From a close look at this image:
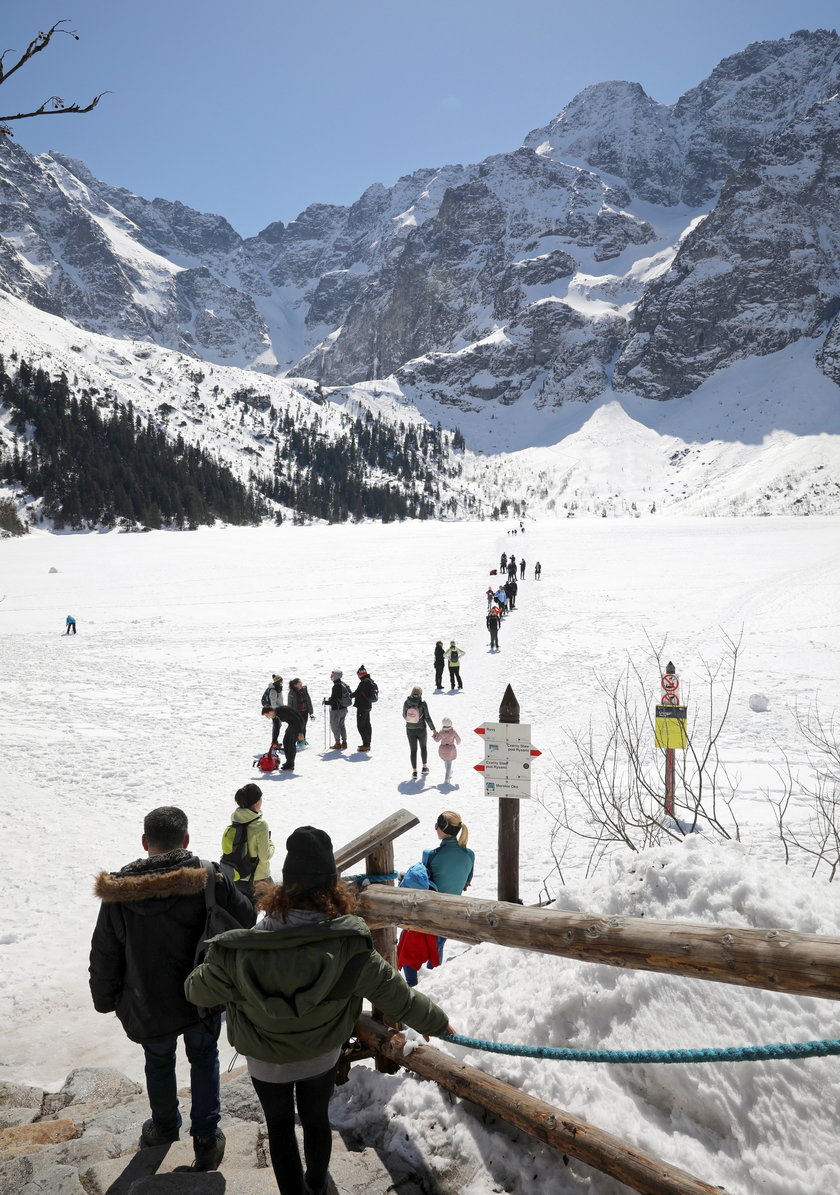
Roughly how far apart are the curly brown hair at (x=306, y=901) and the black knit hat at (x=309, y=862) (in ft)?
0.08

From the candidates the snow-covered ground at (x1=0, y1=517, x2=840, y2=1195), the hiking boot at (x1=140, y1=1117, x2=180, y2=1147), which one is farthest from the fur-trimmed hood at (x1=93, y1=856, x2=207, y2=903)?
the snow-covered ground at (x1=0, y1=517, x2=840, y2=1195)

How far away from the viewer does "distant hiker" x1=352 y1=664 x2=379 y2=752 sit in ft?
40.4

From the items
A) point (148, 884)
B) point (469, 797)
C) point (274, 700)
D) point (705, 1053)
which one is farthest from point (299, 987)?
point (274, 700)

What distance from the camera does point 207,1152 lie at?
3129 mm

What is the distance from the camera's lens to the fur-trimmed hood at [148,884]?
3.07 m

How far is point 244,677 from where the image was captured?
17297 mm

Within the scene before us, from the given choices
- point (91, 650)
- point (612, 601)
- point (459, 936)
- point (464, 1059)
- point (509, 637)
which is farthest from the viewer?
point (612, 601)

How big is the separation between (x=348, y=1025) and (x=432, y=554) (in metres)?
47.4

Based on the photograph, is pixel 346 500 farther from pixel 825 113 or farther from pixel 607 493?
pixel 825 113

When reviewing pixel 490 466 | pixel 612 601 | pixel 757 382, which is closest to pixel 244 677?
pixel 612 601

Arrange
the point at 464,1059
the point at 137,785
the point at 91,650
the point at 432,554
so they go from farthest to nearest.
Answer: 1. the point at 432,554
2. the point at 91,650
3. the point at 137,785
4. the point at 464,1059

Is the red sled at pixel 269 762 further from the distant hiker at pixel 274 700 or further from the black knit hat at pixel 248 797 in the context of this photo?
the black knit hat at pixel 248 797

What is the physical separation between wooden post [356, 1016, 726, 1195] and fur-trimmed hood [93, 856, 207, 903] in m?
1.47

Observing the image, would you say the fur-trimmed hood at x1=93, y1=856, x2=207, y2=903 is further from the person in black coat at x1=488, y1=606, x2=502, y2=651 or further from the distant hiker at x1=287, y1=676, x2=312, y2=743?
the person in black coat at x1=488, y1=606, x2=502, y2=651
